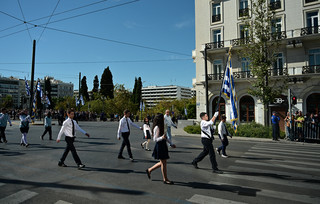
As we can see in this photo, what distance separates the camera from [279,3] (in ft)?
76.7

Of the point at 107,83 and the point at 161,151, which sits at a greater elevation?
the point at 107,83

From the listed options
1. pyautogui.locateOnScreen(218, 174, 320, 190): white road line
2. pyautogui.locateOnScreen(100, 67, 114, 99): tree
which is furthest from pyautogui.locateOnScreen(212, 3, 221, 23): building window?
pyautogui.locateOnScreen(100, 67, 114, 99): tree

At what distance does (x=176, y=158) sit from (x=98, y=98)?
168 ft

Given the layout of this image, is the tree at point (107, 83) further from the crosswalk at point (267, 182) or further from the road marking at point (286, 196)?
the road marking at point (286, 196)

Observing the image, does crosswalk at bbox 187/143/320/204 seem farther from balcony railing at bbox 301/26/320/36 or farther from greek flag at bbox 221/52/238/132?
balcony railing at bbox 301/26/320/36

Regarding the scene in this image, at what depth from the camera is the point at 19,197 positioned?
4324mm

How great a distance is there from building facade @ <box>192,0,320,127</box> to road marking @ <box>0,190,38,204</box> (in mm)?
18754

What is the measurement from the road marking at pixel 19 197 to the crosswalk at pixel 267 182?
3132mm

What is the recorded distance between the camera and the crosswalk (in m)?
4.33

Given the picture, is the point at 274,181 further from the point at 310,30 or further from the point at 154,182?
the point at 310,30

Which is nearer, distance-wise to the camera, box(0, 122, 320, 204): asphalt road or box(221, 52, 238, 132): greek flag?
box(0, 122, 320, 204): asphalt road

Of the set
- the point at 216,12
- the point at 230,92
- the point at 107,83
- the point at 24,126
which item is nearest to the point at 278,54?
the point at 216,12

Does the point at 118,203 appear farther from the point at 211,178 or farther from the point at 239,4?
the point at 239,4

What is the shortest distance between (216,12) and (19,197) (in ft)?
91.2
